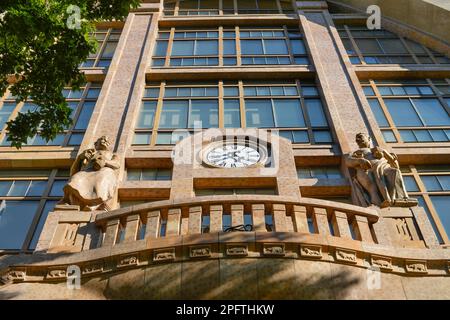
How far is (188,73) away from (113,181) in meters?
8.18

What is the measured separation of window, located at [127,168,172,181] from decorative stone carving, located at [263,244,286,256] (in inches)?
275

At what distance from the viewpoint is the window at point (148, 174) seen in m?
15.7

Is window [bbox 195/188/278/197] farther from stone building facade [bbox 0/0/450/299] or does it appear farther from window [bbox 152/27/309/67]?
window [bbox 152/27/309/67]

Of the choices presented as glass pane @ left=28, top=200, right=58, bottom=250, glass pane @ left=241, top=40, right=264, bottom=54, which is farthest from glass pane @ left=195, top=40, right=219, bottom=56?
glass pane @ left=28, top=200, right=58, bottom=250

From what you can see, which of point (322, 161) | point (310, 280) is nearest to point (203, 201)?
point (310, 280)

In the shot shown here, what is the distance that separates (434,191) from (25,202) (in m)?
13.1

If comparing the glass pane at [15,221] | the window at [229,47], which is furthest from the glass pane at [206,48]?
the glass pane at [15,221]

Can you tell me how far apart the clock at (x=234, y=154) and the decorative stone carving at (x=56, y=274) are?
640 cm

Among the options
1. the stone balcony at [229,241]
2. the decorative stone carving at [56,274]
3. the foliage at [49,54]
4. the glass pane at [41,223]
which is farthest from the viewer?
the glass pane at [41,223]

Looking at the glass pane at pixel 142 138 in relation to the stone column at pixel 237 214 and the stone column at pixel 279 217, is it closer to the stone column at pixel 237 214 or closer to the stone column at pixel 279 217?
the stone column at pixel 237 214

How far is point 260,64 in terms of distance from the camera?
21.0 metres

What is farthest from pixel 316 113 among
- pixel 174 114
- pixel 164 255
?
pixel 164 255

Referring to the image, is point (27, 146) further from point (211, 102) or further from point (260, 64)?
point (260, 64)

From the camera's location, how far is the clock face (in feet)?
49.7
